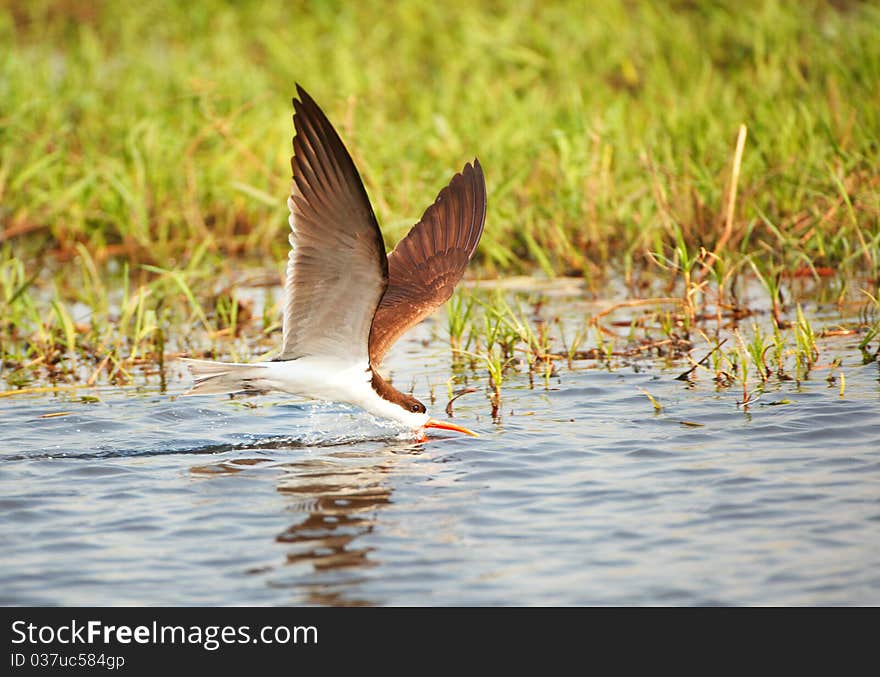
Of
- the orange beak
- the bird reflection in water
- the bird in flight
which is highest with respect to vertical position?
the bird in flight

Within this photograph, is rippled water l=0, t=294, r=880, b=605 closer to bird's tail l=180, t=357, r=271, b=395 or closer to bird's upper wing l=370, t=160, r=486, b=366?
bird's tail l=180, t=357, r=271, b=395

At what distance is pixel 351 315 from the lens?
5.29 meters

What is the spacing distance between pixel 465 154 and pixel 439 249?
8.83 ft

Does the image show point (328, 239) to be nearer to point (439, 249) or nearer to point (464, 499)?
point (464, 499)

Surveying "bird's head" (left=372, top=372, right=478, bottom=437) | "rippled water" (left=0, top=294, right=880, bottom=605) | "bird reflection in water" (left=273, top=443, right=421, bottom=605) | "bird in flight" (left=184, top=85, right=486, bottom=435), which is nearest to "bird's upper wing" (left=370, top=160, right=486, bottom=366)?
"bird in flight" (left=184, top=85, right=486, bottom=435)

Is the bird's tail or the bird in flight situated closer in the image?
the bird in flight

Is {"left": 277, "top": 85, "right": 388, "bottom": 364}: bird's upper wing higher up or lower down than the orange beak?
higher up

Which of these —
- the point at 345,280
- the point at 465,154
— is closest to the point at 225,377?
the point at 345,280

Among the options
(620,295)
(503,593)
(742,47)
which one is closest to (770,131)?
(620,295)

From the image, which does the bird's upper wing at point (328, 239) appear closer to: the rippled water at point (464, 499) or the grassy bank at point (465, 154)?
the rippled water at point (464, 499)

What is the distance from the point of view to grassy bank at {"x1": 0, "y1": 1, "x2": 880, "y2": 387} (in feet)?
24.7

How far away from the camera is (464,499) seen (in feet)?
16.1
